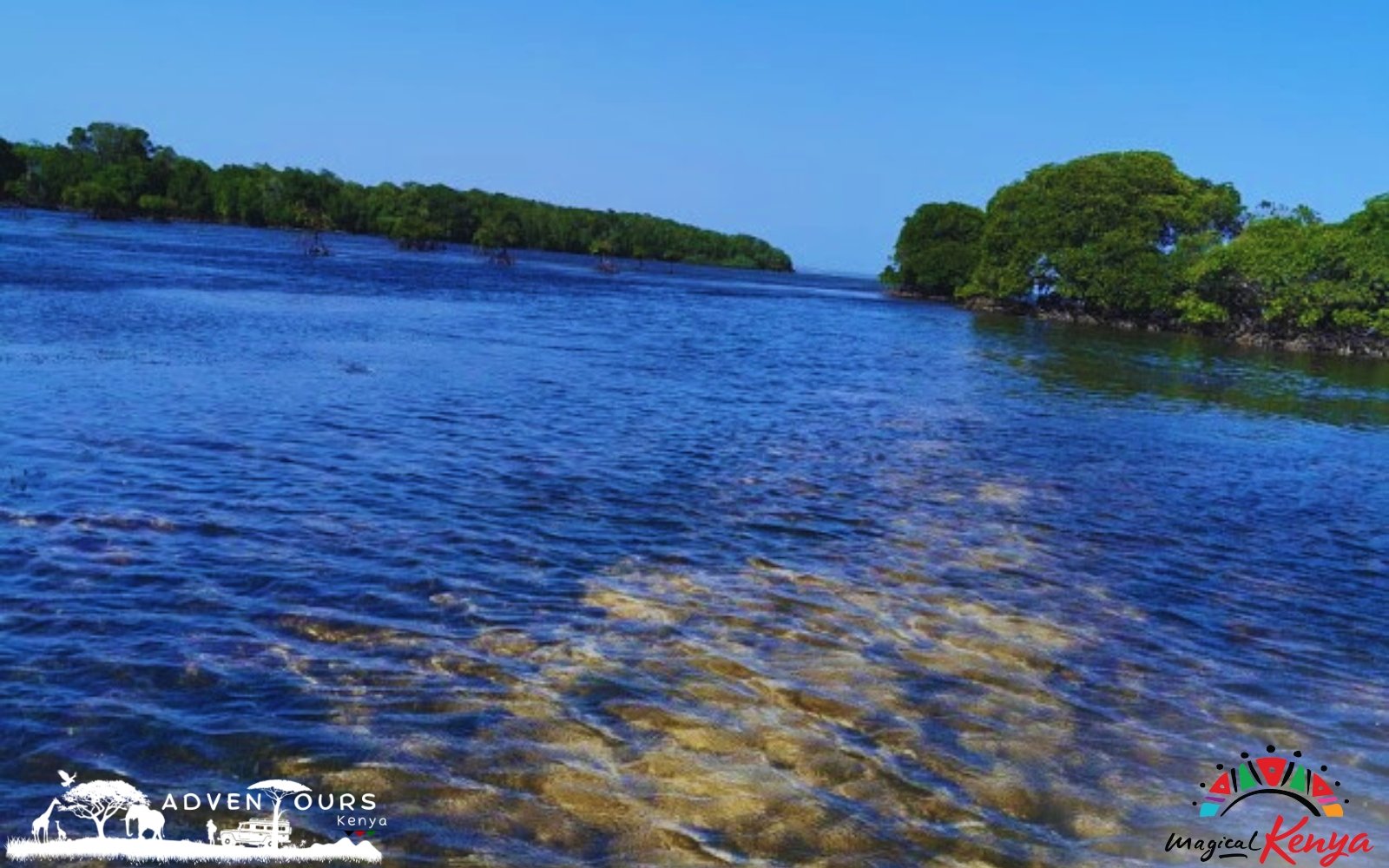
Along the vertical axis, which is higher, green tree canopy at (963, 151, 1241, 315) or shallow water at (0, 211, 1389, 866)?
green tree canopy at (963, 151, 1241, 315)

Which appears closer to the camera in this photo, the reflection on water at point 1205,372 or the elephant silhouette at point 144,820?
the elephant silhouette at point 144,820

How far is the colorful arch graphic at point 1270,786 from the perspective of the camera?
748cm

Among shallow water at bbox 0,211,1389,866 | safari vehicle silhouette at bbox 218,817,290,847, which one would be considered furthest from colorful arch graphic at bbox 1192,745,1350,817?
safari vehicle silhouette at bbox 218,817,290,847

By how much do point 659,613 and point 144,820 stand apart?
5.43 metres

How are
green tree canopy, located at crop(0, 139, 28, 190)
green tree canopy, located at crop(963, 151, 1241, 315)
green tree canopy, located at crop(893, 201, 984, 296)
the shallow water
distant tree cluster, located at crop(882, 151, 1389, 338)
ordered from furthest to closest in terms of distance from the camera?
green tree canopy, located at crop(0, 139, 28, 190)
green tree canopy, located at crop(893, 201, 984, 296)
green tree canopy, located at crop(963, 151, 1241, 315)
distant tree cluster, located at crop(882, 151, 1389, 338)
the shallow water

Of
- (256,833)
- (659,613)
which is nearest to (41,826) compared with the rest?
(256,833)

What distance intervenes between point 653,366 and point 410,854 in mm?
29216

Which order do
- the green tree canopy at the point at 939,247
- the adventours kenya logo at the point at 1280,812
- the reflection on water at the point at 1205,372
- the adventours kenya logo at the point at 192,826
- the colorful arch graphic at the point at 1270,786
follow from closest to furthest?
the adventours kenya logo at the point at 192,826, the adventours kenya logo at the point at 1280,812, the colorful arch graphic at the point at 1270,786, the reflection on water at the point at 1205,372, the green tree canopy at the point at 939,247

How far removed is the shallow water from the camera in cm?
696

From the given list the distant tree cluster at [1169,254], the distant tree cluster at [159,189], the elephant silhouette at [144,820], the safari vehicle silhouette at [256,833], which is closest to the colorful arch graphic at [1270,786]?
the safari vehicle silhouette at [256,833]

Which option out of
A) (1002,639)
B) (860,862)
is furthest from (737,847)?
(1002,639)

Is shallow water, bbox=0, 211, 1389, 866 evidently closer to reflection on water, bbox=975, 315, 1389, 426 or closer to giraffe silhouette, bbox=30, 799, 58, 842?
giraffe silhouette, bbox=30, 799, 58, 842

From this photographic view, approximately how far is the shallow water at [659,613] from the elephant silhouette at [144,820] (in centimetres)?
16

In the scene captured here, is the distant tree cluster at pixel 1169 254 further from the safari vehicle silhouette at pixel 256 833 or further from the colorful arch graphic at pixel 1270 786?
the safari vehicle silhouette at pixel 256 833
